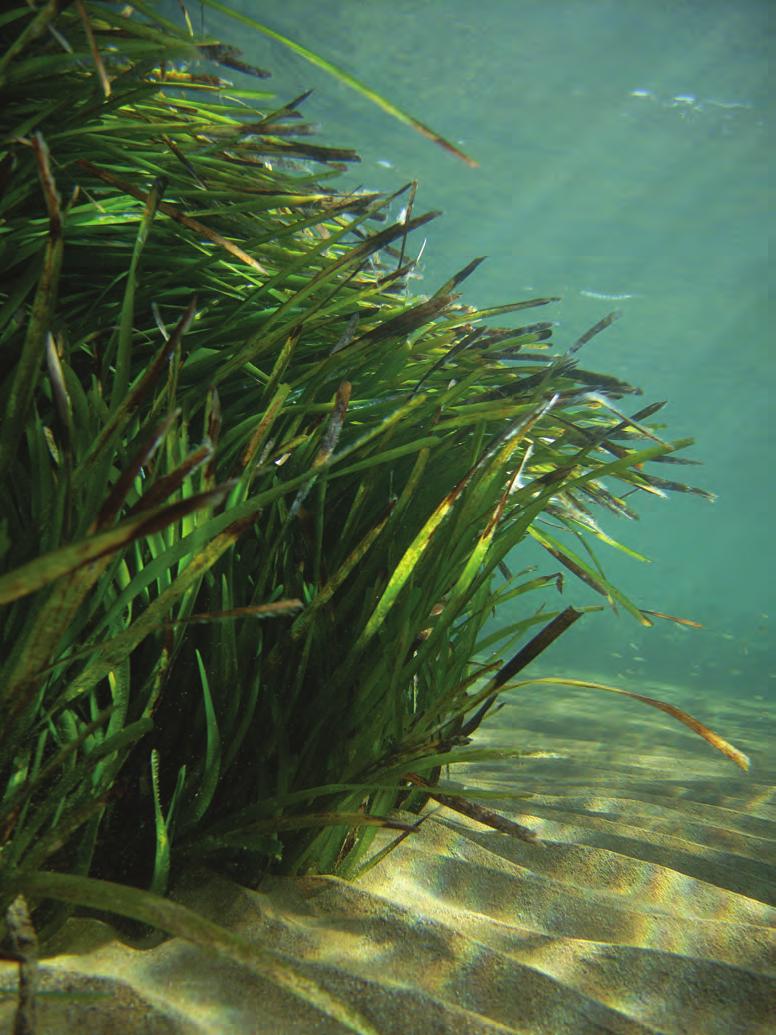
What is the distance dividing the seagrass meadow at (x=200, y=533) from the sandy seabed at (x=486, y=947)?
10cm

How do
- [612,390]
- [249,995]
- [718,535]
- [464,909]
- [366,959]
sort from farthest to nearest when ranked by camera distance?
1. [718,535]
2. [612,390]
3. [464,909]
4. [366,959]
5. [249,995]

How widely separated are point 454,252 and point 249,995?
24.9 metres

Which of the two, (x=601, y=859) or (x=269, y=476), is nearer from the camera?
(x=269, y=476)

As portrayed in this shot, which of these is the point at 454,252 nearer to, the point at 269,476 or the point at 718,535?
the point at 269,476

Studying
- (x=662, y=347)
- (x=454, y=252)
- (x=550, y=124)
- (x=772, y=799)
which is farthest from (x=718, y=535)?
(x=772, y=799)

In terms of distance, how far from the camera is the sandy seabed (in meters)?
0.94

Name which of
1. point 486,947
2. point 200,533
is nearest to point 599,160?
point 200,533

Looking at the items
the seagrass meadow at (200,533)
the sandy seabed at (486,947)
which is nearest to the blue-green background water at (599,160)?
the seagrass meadow at (200,533)

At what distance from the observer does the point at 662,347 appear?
90.3 ft

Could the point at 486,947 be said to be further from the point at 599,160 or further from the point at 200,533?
the point at 599,160

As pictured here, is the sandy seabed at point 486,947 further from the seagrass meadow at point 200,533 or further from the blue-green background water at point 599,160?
the blue-green background water at point 599,160

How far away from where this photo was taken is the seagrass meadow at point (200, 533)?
929mm

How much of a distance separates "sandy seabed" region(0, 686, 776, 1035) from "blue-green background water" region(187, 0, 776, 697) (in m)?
13.8

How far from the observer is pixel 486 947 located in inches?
46.4
